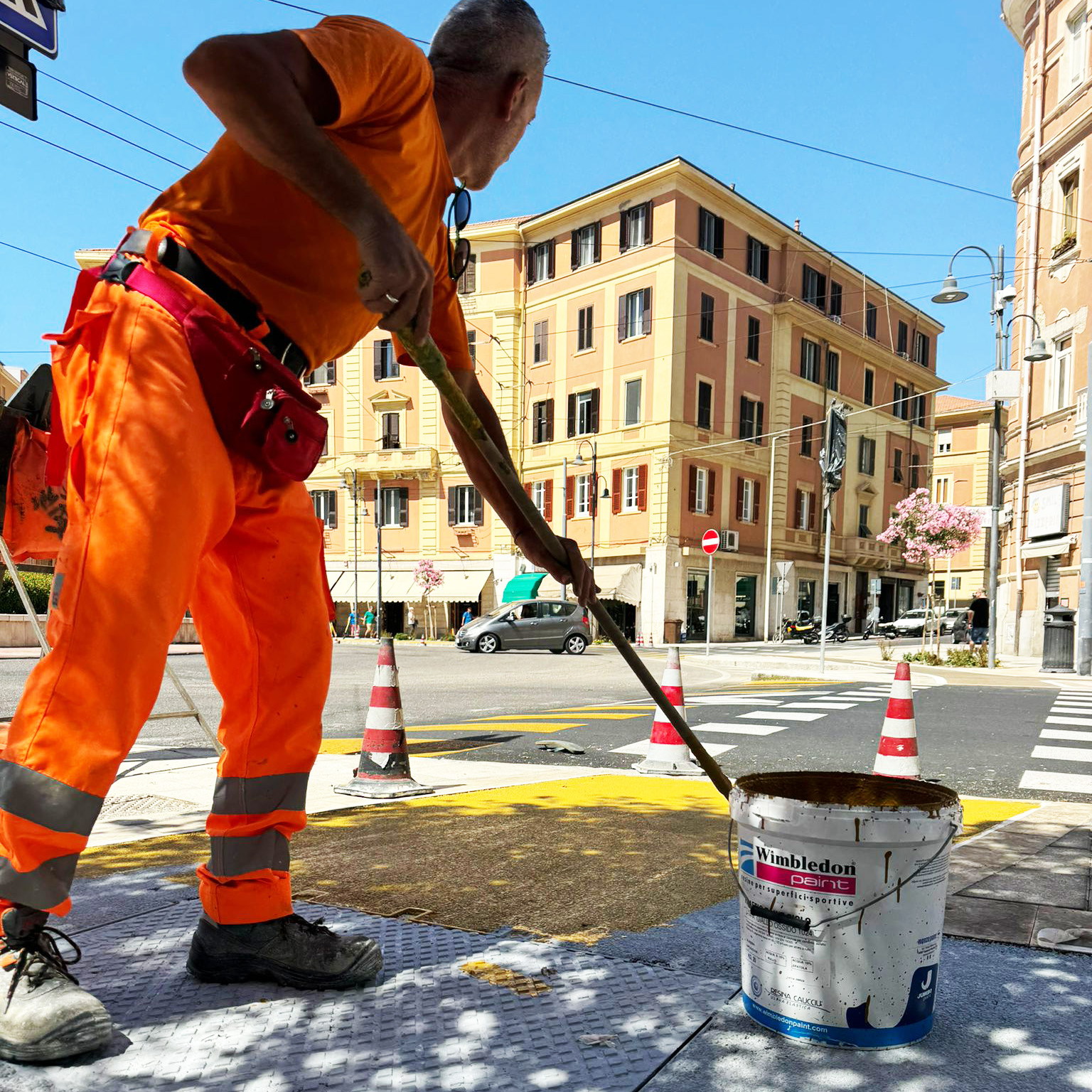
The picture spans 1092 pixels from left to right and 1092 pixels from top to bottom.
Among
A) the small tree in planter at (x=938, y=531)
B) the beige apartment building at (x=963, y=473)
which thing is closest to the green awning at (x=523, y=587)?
the small tree in planter at (x=938, y=531)

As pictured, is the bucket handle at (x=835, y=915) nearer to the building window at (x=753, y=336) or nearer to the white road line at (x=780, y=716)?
the white road line at (x=780, y=716)

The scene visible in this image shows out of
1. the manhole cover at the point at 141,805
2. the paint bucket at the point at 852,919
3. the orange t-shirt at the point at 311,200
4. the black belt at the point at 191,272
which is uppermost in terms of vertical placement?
the orange t-shirt at the point at 311,200

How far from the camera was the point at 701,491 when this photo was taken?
33.9 m

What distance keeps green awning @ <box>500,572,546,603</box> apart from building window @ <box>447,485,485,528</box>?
4342 millimetres

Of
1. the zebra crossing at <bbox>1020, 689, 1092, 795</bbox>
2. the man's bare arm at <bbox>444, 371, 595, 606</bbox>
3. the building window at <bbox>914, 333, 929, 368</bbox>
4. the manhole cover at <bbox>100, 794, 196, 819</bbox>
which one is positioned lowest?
the zebra crossing at <bbox>1020, 689, 1092, 795</bbox>

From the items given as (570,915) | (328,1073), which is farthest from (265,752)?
(570,915)

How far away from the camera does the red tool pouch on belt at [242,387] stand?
1.76m

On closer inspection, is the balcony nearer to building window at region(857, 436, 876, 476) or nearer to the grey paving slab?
building window at region(857, 436, 876, 476)

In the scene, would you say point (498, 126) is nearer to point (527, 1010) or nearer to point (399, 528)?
point (527, 1010)

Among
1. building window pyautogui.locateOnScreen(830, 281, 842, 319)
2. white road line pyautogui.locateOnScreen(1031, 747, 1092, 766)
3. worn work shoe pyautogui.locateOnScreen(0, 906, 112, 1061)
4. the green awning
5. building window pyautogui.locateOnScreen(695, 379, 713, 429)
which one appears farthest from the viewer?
building window pyautogui.locateOnScreen(830, 281, 842, 319)

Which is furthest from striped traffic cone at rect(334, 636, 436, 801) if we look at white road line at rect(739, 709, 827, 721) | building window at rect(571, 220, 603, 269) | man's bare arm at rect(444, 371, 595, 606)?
building window at rect(571, 220, 603, 269)

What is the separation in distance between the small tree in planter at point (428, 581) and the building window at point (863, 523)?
18626mm

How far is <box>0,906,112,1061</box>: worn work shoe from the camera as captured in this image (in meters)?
1.57

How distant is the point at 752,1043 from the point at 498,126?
194 centimetres
